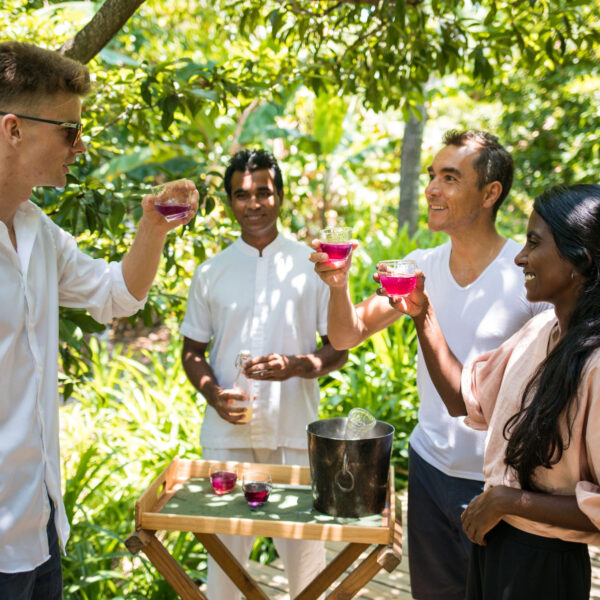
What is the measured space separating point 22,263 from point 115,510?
2801 millimetres

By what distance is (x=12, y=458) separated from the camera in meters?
1.79

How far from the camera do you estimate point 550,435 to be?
171 cm

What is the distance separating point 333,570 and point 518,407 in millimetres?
975

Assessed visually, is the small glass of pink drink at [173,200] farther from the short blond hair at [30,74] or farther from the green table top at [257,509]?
the green table top at [257,509]

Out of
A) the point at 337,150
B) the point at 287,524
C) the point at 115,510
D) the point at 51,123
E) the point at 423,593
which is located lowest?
the point at 115,510

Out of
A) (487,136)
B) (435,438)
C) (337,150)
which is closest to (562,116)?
(337,150)

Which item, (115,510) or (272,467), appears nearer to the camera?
(272,467)

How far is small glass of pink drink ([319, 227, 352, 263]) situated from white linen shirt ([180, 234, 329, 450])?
77 centimetres

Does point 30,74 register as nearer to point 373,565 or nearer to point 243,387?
point 243,387

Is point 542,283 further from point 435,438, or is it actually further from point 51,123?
point 51,123

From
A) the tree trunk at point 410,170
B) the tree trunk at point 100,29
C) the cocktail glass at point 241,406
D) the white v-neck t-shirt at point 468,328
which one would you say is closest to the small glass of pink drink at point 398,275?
the white v-neck t-shirt at point 468,328

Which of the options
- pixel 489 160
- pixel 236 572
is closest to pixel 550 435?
pixel 489 160

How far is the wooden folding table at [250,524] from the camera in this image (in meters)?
2.15

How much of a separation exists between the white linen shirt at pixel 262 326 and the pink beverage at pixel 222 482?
1.89ft
